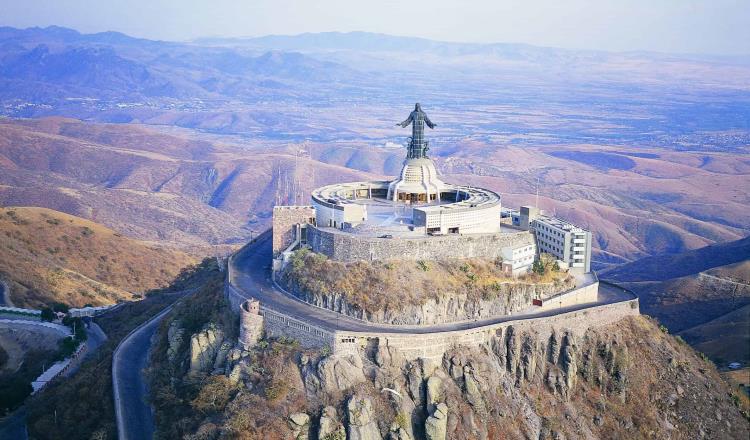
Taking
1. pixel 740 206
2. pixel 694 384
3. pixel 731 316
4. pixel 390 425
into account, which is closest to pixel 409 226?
pixel 390 425

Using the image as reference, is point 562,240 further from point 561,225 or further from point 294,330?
point 294,330

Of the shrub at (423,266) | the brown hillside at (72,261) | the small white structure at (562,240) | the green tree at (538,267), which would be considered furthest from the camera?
the brown hillside at (72,261)

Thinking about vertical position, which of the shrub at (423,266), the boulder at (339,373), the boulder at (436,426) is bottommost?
the boulder at (436,426)

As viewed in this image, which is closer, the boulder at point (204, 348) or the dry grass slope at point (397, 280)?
the dry grass slope at point (397, 280)

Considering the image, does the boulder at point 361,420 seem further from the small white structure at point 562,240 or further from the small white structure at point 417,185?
the small white structure at point 417,185

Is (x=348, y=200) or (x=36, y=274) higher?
(x=348, y=200)

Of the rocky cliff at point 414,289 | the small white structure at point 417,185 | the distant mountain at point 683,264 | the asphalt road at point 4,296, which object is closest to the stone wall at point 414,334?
the rocky cliff at point 414,289

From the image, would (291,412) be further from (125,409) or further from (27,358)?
(27,358)

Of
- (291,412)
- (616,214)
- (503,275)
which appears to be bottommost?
(616,214)
